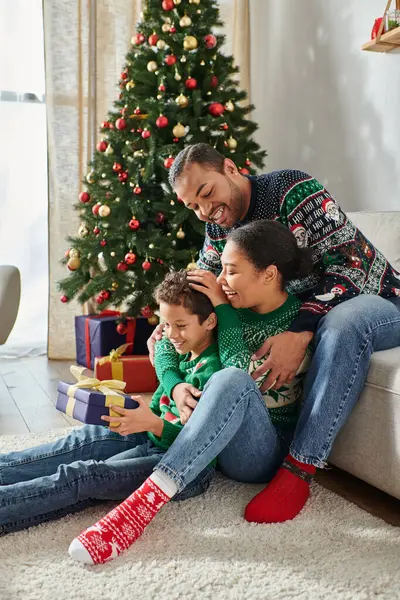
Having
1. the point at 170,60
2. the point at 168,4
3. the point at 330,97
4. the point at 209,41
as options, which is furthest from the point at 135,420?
the point at 330,97

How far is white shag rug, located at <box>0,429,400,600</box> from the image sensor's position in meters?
1.21

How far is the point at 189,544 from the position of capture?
4.62 feet

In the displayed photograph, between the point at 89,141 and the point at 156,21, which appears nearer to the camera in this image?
the point at 156,21

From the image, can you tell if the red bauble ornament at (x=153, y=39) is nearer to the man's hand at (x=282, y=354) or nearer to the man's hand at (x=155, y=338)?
the man's hand at (x=155, y=338)

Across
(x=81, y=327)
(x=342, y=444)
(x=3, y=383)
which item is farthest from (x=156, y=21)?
(x=342, y=444)

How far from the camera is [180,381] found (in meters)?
1.70

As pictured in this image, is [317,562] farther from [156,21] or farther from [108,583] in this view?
[156,21]

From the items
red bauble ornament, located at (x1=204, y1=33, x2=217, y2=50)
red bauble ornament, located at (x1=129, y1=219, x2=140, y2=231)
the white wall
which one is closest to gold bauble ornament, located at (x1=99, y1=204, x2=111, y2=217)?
red bauble ornament, located at (x1=129, y1=219, x2=140, y2=231)

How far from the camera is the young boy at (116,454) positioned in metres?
1.46

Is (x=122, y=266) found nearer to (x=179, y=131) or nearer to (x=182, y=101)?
(x=179, y=131)

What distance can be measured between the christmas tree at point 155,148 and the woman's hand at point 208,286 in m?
1.30

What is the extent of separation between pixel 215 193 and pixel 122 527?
90 centimetres

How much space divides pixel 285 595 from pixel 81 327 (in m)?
2.51

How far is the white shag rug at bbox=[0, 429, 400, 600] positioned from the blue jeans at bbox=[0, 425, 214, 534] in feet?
0.15
